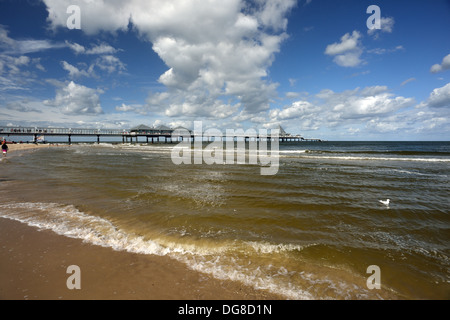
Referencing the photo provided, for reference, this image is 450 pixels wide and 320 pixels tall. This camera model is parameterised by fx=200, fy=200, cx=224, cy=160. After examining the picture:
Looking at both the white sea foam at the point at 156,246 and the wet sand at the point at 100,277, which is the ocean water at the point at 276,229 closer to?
the white sea foam at the point at 156,246

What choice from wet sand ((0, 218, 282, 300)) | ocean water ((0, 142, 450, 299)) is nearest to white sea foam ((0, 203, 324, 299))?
ocean water ((0, 142, 450, 299))

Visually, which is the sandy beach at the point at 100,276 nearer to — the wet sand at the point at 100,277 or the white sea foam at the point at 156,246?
the wet sand at the point at 100,277

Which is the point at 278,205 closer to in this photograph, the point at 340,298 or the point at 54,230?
the point at 340,298

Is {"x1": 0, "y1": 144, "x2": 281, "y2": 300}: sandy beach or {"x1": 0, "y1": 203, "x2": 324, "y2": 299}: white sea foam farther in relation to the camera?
{"x1": 0, "y1": 203, "x2": 324, "y2": 299}: white sea foam

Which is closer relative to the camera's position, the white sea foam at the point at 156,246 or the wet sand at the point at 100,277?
the wet sand at the point at 100,277

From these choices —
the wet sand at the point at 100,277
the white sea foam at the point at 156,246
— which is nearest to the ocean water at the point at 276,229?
the white sea foam at the point at 156,246

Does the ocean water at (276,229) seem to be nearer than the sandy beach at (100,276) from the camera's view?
No

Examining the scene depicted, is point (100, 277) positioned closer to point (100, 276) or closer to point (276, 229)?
point (100, 276)

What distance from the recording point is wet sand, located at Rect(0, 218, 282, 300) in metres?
3.03

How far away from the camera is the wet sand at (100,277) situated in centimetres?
303

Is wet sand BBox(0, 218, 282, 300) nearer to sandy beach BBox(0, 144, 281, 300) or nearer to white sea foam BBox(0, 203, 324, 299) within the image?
sandy beach BBox(0, 144, 281, 300)

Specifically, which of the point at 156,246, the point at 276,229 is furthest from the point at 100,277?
the point at 276,229

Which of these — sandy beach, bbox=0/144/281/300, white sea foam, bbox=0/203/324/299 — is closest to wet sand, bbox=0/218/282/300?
sandy beach, bbox=0/144/281/300
